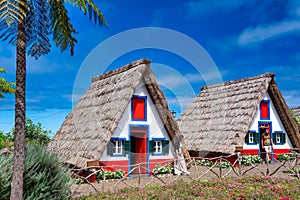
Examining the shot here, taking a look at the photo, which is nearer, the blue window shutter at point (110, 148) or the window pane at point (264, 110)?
the blue window shutter at point (110, 148)

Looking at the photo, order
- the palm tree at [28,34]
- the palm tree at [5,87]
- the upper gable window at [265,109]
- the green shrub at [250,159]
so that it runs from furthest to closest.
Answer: the palm tree at [5,87] < the upper gable window at [265,109] < the green shrub at [250,159] < the palm tree at [28,34]

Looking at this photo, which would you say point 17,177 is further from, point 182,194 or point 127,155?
point 127,155

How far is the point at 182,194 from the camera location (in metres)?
8.67

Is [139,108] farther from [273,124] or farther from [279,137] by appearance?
[279,137]

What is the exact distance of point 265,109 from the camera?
63.9 feet

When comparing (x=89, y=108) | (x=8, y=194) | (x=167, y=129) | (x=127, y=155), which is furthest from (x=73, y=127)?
(x=8, y=194)

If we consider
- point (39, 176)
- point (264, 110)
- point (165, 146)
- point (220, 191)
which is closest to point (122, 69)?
point (165, 146)

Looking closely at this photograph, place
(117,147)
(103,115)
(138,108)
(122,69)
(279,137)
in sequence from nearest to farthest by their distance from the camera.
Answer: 1. (117,147)
2. (103,115)
3. (138,108)
4. (122,69)
5. (279,137)

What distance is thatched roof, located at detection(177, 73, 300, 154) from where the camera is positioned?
17.6 meters

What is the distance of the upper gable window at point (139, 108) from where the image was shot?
14.1 m

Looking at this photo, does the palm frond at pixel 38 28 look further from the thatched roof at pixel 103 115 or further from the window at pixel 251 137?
the window at pixel 251 137

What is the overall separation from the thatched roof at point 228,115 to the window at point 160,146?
363 cm

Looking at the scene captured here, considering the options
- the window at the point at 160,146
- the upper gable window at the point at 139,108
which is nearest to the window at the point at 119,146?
the upper gable window at the point at 139,108

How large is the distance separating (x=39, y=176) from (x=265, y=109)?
15.2 metres
